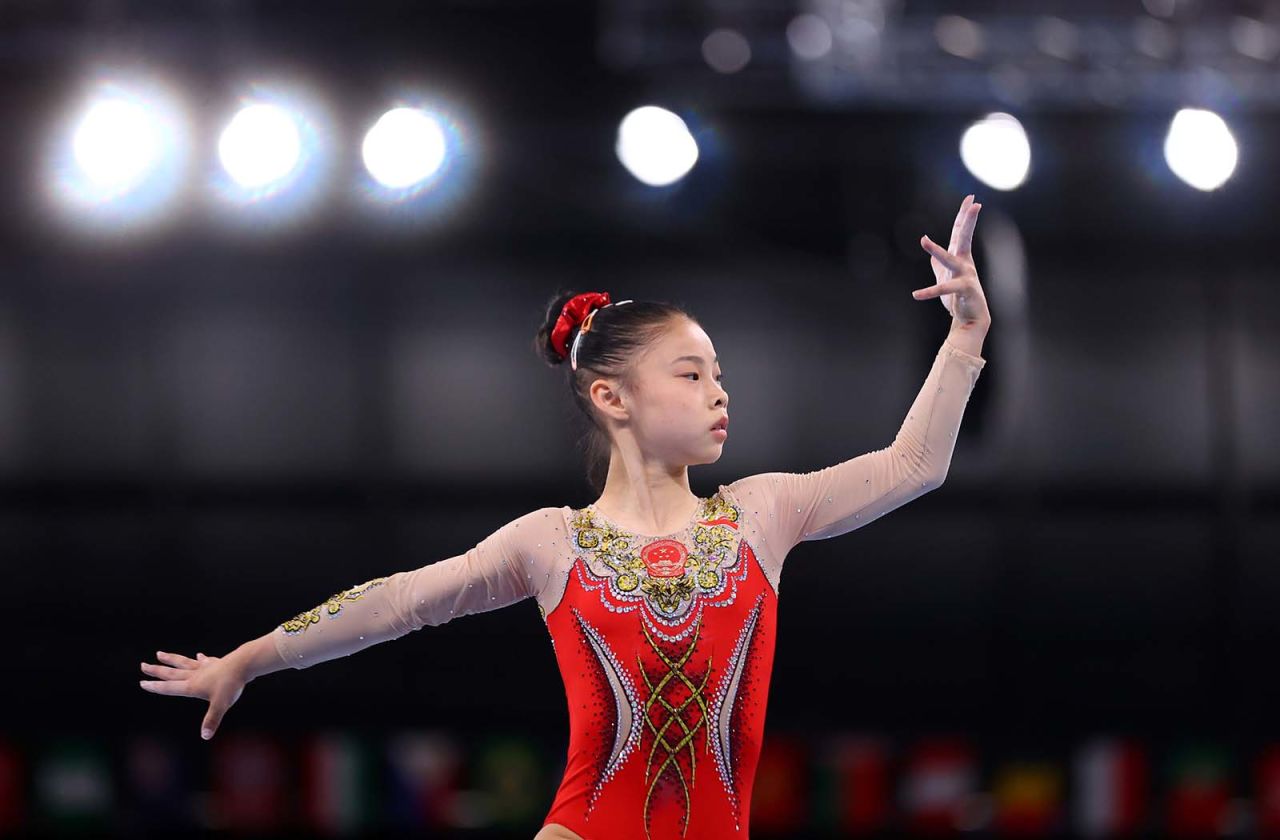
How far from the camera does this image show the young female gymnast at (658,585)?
6.84ft

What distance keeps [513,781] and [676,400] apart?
3.30 meters

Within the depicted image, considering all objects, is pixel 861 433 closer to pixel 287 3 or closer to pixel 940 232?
pixel 940 232

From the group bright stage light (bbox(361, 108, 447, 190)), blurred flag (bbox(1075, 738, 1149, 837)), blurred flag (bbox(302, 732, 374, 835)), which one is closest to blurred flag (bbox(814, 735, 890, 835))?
blurred flag (bbox(1075, 738, 1149, 837))

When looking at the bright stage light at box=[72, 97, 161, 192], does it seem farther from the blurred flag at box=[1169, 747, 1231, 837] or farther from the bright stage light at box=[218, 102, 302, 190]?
the blurred flag at box=[1169, 747, 1231, 837]

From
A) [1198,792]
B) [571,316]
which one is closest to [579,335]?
[571,316]

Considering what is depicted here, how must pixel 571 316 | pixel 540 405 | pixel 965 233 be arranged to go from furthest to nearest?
1. pixel 540 405
2. pixel 571 316
3. pixel 965 233

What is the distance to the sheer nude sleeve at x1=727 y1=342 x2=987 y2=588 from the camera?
2.19m

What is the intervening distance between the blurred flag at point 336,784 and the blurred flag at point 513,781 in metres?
0.45

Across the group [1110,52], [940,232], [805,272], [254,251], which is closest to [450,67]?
[254,251]

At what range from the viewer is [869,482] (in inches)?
87.4

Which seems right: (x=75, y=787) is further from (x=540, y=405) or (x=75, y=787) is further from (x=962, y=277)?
(x=962, y=277)

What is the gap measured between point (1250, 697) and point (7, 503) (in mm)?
5067

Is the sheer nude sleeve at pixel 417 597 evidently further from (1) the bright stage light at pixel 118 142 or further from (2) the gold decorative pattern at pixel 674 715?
(1) the bright stage light at pixel 118 142

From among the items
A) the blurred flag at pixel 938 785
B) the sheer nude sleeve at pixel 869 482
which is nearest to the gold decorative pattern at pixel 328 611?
the sheer nude sleeve at pixel 869 482
